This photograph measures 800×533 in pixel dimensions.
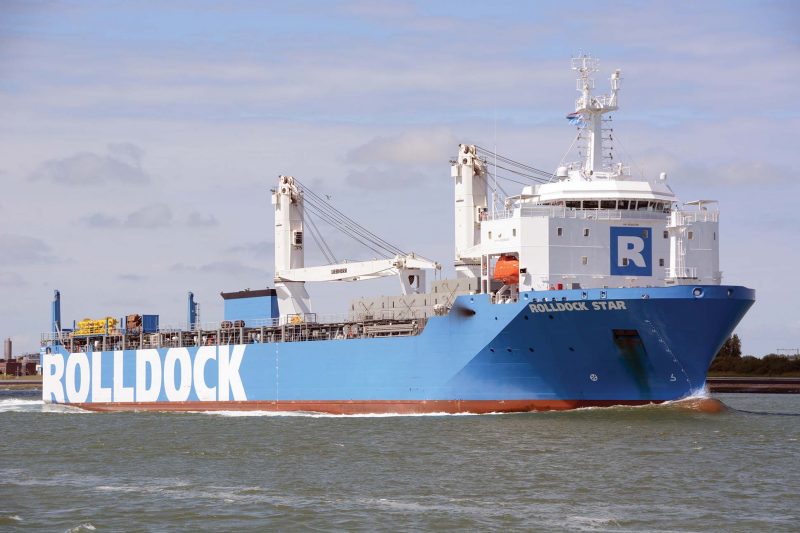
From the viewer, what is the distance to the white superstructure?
40094 millimetres

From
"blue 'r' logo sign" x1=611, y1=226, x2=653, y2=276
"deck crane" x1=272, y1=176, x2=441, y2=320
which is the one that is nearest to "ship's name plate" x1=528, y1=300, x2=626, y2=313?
"blue 'r' logo sign" x1=611, y1=226, x2=653, y2=276

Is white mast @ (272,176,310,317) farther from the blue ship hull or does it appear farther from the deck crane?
Answer: the blue ship hull

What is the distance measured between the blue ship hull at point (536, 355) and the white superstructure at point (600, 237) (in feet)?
6.62

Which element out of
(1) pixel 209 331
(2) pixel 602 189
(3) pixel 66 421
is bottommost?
(3) pixel 66 421

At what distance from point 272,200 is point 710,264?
74.2 ft

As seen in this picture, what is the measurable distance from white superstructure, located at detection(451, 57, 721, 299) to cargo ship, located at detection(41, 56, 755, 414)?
0.16 feet

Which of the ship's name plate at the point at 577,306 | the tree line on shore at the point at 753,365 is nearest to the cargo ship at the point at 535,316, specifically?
the ship's name plate at the point at 577,306

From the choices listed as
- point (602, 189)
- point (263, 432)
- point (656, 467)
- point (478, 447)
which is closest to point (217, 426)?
point (263, 432)

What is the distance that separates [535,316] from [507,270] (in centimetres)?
324

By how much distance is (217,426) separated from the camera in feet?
135

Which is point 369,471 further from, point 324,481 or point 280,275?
point 280,275

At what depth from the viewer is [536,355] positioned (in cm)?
3850

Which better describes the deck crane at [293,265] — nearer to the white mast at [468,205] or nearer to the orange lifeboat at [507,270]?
the white mast at [468,205]

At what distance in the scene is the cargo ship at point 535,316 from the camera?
123ft
